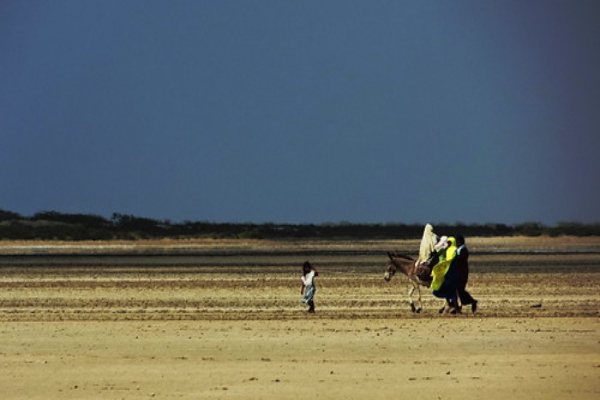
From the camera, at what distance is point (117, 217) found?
11950 centimetres

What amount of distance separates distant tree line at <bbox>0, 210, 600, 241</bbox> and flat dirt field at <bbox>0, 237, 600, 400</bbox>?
57.3 meters

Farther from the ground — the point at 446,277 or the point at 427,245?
the point at 427,245

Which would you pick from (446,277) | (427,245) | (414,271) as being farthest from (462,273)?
(414,271)

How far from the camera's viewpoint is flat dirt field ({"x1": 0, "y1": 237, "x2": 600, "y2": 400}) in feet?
60.7

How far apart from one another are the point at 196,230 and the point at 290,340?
89880 millimetres

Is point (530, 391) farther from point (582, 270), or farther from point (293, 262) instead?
point (293, 262)

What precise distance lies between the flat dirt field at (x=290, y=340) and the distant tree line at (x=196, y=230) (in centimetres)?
5734

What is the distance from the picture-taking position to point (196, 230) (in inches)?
4464

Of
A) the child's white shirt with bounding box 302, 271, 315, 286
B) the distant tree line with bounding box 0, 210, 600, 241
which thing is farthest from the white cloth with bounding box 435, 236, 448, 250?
the distant tree line with bounding box 0, 210, 600, 241

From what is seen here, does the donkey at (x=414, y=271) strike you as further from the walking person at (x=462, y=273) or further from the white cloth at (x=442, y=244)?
the walking person at (x=462, y=273)

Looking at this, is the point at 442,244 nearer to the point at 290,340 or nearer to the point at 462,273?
the point at 462,273

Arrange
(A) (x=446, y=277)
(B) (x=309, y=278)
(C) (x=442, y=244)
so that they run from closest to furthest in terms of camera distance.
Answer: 1. (A) (x=446, y=277)
2. (C) (x=442, y=244)
3. (B) (x=309, y=278)

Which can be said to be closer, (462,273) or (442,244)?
(462,273)

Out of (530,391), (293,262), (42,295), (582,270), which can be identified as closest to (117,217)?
(293,262)
